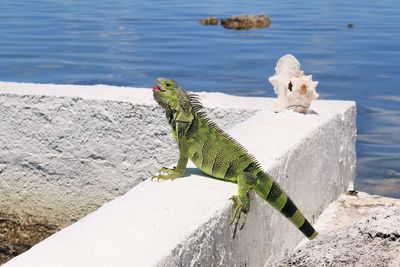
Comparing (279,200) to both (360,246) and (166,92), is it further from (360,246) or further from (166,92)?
(360,246)

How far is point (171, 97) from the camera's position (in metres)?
5.13

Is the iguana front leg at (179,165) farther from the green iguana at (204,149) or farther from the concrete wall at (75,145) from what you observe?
the concrete wall at (75,145)

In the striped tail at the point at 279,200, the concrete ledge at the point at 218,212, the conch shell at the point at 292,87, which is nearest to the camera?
the concrete ledge at the point at 218,212

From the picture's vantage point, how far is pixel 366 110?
20.4 m

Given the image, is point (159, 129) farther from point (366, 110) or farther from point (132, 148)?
point (366, 110)

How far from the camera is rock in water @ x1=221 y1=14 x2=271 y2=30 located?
34594 millimetres

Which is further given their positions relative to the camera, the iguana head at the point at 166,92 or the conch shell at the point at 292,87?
the conch shell at the point at 292,87

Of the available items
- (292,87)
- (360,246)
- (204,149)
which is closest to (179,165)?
(204,149)

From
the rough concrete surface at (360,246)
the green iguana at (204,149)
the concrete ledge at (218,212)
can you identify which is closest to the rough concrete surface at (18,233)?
the concrete ledge at (218,212)

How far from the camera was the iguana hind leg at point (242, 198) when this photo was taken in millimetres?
4844

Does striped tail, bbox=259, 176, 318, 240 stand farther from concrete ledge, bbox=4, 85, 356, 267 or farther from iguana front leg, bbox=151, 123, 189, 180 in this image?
iguana front leg, bbox=151, 123, 189, 180

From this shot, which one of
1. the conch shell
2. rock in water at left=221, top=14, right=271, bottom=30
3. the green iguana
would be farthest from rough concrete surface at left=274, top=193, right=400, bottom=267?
rock in water at left=221, top=14, right=271, bottom=30

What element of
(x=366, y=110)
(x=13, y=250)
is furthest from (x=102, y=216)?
(x=366, y=110)

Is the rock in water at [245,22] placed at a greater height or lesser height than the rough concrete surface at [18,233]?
lesser
